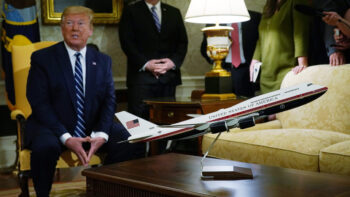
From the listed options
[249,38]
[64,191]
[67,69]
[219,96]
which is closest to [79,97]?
[67,69]

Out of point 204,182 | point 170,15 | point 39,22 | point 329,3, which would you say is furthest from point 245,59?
point 204,182

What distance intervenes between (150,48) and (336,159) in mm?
2102

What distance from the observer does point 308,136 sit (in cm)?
261

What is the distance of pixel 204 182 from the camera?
178 cm

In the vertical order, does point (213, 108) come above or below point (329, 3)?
below

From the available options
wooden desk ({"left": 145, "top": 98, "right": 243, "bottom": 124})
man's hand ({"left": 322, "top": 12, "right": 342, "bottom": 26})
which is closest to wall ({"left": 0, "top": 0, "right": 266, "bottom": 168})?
wooden desk ({"left": 145, "top": 98, "right": 243, "bottom": 124})

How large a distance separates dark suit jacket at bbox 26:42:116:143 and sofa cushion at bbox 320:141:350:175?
1285 millimetres

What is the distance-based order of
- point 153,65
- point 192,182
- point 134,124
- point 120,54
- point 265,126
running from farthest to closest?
point 120,54, point 153,65, point 265,126, point 134,124, point 192,182

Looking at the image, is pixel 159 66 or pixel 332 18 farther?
pixel 159 66

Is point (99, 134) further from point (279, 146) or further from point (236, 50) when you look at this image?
point (236, 50)

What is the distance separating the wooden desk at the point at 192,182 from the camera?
1629mm

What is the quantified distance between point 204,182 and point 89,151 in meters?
1.07

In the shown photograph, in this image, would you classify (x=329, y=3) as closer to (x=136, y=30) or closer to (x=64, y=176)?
(x=136, y=30)

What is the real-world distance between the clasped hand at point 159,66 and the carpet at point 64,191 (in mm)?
1075
